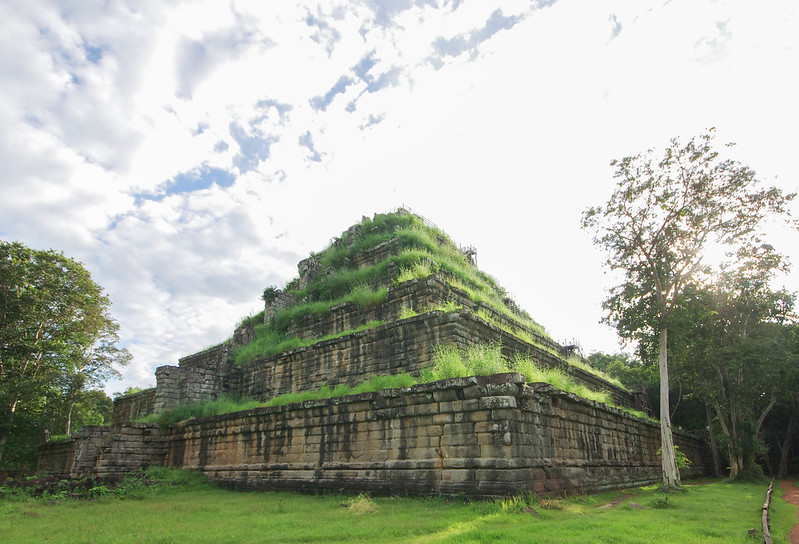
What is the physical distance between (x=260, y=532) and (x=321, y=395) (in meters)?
5.98

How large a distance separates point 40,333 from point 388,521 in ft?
67.2

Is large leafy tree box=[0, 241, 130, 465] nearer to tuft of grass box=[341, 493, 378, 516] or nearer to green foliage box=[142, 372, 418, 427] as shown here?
green foliage box=[142, 372, 418, 427]

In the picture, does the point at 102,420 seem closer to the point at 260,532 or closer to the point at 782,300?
the point at 260,532

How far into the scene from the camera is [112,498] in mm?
11867

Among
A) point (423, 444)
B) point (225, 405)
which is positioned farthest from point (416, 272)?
point (225, 405)

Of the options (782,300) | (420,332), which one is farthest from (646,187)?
(782,300)

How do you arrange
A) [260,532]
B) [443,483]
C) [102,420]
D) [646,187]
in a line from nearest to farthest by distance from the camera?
1. [260,532]
2. [443,483]
3. [646,187]
4. [102,420]

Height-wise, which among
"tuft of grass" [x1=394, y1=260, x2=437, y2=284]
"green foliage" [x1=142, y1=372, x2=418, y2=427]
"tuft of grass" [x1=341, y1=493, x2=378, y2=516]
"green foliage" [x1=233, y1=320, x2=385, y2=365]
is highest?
"tuft of grass" [x1=394, y1=260, x2=437, y2=284]

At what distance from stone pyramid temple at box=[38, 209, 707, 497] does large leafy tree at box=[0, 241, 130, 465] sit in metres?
2.23

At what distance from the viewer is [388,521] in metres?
7.01

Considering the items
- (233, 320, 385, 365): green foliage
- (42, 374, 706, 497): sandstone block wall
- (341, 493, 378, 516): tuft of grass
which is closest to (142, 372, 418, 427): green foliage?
(42, 374, 706, 497): sandstone block wall

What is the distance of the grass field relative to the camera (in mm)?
6152

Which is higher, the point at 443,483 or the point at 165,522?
the point at 443,483

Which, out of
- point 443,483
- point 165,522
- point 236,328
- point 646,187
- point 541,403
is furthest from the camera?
point 236,328
